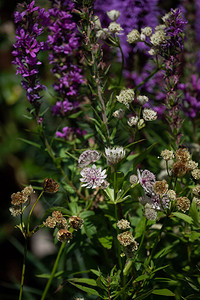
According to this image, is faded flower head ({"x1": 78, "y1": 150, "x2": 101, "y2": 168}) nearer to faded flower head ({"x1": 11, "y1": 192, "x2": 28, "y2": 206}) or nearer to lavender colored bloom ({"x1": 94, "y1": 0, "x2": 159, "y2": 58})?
faded flower head ({"x1": 11, "y1": 192, "x2": 28, "y2": 206})

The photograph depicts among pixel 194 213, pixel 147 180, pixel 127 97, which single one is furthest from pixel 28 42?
pixel 194 213

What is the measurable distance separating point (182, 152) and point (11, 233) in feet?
3.98

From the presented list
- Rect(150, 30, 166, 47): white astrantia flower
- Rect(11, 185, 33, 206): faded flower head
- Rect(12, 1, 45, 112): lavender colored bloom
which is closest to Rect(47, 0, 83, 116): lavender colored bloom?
Rect(12, 1, 45, 112): lavender colored bloom

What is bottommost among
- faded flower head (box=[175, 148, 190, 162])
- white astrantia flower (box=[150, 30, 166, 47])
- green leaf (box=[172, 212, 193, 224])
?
green leaf (box=[172, 212, 193, 224])

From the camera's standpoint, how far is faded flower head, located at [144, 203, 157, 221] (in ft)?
2.31

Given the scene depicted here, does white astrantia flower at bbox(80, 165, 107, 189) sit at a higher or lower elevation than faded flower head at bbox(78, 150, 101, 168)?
lower

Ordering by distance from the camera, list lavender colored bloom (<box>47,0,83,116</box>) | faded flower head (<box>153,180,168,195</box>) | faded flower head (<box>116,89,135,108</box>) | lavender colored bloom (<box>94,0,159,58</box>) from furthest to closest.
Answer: lavender colored bloom (<box>94,0,159,58</box>) < lavender colored bloom (<box>47,0,83,116</box>) < faded flower head (<box>116,89,135,108</box>) < faded flower head (<box>153,180,168,195</box>)

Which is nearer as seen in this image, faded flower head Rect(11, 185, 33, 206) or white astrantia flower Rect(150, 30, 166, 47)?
faded flower head Rect(11, 185, 33, 206)

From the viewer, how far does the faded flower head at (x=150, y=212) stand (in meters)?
0.71

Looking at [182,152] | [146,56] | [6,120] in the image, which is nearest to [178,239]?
[182,152]

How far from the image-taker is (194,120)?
1122 millimetres

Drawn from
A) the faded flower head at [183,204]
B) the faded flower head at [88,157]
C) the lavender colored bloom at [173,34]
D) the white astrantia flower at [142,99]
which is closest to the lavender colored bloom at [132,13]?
the lavender colored bloom at [173,34]

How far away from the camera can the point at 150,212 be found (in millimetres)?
706

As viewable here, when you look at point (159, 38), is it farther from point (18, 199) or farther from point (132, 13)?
point (18, 199)
